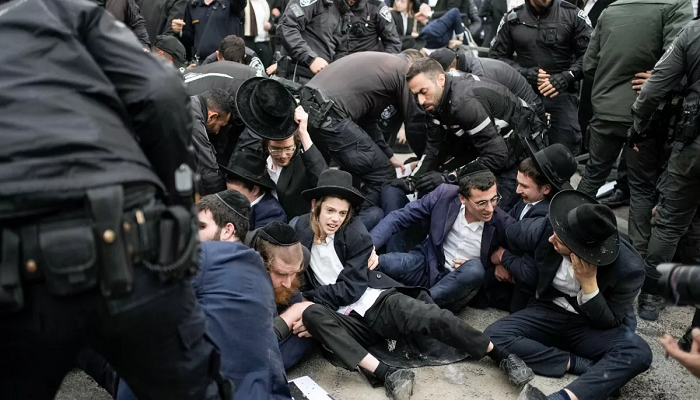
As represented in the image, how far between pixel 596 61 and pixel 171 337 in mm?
4147

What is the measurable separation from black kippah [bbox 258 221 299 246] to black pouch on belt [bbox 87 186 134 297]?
5.08 ft

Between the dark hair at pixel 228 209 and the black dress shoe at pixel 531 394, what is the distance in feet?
4.75

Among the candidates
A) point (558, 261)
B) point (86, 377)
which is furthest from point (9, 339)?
point (558, 261)

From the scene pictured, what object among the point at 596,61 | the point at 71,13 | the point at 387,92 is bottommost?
the point at 387,92

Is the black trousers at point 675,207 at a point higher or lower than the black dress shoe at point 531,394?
higher

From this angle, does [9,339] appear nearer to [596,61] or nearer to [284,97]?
[284,97]

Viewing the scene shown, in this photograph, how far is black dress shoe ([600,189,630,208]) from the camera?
18.3 ft

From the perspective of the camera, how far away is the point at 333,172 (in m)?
3.82

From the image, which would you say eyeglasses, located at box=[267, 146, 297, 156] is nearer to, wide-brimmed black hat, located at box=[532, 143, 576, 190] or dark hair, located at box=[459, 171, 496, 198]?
dark hair, located at box=[459, 171, 496, 198]

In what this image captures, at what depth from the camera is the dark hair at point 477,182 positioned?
390cm

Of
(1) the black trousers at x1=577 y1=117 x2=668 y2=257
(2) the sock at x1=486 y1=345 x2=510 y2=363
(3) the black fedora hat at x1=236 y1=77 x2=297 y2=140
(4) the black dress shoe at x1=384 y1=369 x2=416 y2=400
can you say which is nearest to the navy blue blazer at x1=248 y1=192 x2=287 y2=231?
(3) the black fedora hat at x1=236 y1=77 x2=297 y2=140

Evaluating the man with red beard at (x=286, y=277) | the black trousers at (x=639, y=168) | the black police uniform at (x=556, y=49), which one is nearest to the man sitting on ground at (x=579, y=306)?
the man with red beard at (x=286, y=277)

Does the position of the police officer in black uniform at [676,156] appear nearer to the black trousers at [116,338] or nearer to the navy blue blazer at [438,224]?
the navy blue blazer at [438,224]

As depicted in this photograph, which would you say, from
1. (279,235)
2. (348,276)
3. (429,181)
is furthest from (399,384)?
(429,181)
